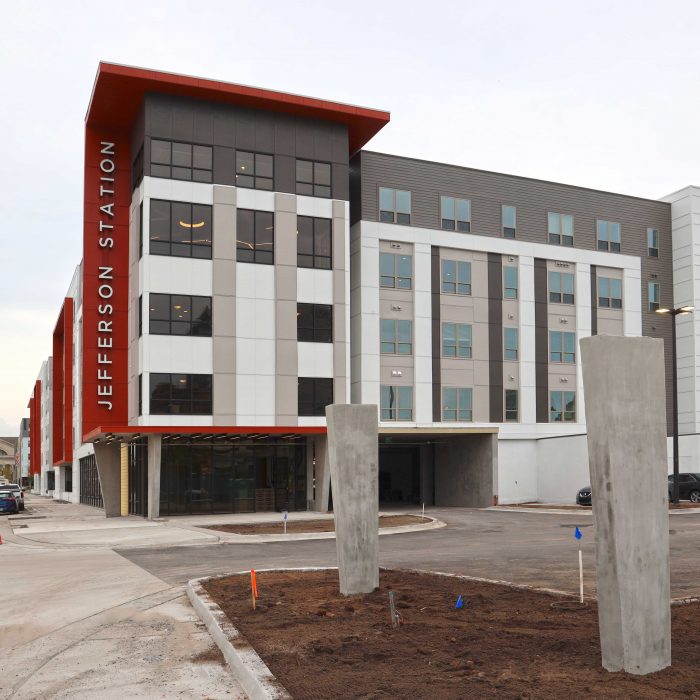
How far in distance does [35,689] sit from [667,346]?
48300 mm

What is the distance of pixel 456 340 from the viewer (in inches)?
1741

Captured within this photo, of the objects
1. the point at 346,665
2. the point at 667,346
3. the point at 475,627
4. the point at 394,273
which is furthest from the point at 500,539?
the point at 667,346

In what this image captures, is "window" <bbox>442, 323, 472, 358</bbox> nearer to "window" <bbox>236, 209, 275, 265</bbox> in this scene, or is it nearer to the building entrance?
the building entrance

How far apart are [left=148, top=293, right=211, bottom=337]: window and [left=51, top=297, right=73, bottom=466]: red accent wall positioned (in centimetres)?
3767

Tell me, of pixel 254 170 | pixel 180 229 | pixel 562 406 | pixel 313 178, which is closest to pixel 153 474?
pixel 180 229

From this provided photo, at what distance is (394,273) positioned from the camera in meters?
43.0

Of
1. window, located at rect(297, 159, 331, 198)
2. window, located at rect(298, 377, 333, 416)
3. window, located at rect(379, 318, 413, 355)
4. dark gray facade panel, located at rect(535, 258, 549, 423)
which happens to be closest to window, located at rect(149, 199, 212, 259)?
window, located at rect(297, 159, 331, 198)

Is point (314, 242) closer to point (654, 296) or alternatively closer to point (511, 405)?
point (511, 405)

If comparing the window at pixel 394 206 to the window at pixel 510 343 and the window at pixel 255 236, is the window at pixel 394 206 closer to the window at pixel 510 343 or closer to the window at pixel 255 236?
the window at pixel 255 236

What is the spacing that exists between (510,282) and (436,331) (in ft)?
18.4

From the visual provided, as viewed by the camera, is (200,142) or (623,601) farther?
(200,142)

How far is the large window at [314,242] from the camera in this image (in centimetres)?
3900

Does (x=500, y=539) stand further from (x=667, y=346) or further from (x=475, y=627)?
(x=667, y=346)

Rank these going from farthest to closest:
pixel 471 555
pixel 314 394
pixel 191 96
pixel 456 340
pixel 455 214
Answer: pixel 455 214 < pixel 456 340 < pixel 314 394 < pixel 191 96 < pixel 471 555
